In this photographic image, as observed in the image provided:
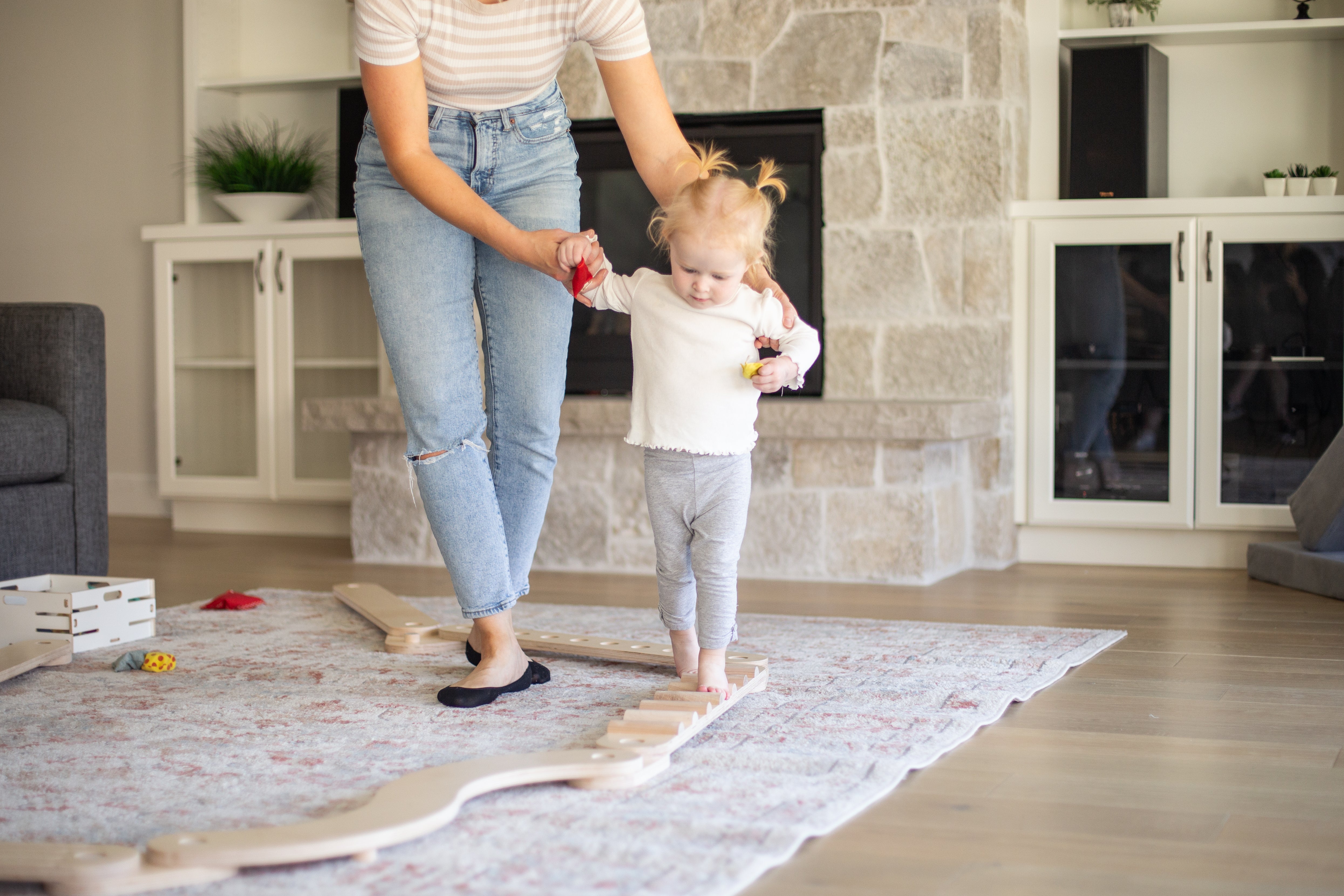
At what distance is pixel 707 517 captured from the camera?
1608 mm

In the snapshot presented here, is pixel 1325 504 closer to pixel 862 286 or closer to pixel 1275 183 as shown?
pixel 1275 183

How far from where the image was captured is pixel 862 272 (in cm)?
330

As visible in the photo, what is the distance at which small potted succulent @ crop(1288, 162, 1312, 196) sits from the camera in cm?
318

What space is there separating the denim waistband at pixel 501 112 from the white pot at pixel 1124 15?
217cm

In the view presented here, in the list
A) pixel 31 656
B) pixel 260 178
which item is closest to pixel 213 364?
pixel 260 178

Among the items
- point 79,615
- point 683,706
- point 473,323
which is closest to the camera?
point 683,706

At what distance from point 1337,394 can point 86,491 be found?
287 cm

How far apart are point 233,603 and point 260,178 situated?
1933mm

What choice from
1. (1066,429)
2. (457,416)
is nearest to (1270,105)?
(1066,429)

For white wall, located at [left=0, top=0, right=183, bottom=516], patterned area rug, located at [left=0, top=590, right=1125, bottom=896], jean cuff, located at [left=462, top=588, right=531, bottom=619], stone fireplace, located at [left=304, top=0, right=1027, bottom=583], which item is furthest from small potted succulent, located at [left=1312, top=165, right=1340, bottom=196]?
white wall, located at [left=0, top=0, right=183, bottom=516]

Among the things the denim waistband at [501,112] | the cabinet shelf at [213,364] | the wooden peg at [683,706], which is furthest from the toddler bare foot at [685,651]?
the cabinet shelf at [213,364]

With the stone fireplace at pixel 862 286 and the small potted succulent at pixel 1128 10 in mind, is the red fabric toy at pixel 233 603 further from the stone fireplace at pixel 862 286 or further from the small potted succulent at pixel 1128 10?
the small potted succulent at pixel 1128 10

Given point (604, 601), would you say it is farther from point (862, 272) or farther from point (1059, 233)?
point (1059, 233)

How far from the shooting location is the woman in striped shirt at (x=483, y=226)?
155 cm
